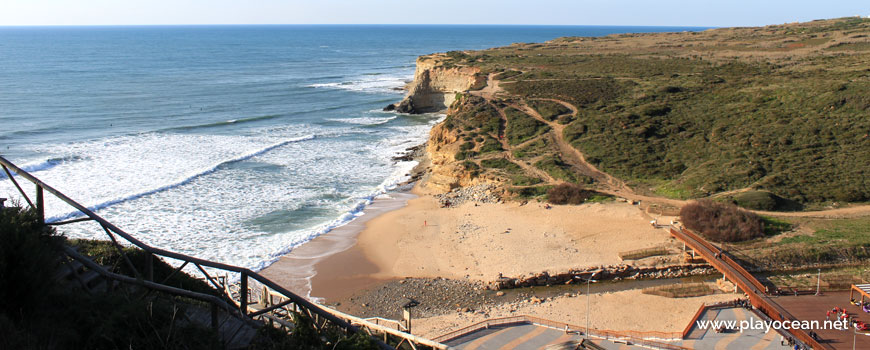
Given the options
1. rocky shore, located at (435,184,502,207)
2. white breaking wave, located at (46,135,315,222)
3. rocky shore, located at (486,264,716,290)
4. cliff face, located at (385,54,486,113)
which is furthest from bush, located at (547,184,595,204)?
cliff face, located at (385,54,486,113)

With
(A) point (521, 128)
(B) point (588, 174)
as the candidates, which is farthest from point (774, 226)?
(A) point (521, 128)

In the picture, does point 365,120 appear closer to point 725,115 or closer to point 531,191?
point 531,191

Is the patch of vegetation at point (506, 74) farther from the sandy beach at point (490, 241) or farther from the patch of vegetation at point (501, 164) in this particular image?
the sandy beach at point (490, 241)

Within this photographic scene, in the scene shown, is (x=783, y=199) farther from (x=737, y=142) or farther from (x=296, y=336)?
(x=296, y=336)

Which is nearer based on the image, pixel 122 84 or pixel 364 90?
pixel 122 84

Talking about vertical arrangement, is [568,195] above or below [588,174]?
below

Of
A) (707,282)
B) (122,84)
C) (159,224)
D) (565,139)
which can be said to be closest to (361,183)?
(159,224)
